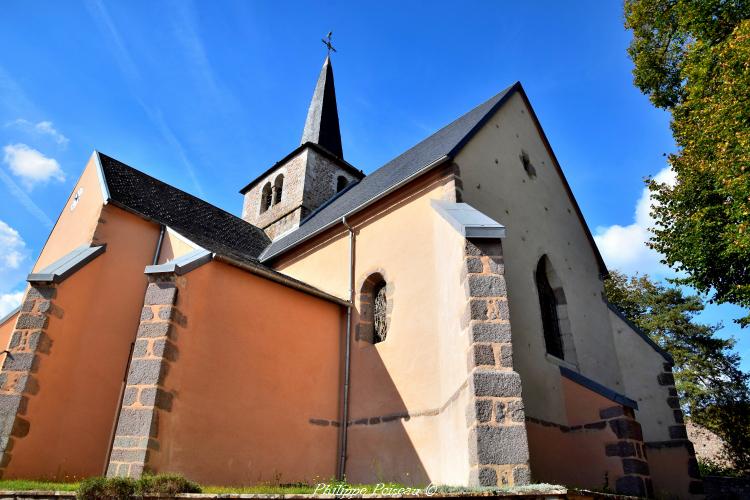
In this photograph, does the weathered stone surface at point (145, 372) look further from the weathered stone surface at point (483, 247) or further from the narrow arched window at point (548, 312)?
the narrow arched window at point (548, 312)

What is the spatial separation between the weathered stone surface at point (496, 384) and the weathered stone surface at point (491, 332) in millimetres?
415

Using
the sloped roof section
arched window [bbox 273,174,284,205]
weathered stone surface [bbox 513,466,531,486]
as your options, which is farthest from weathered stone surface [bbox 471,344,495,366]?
arched window [bbox 273,174,284,205]

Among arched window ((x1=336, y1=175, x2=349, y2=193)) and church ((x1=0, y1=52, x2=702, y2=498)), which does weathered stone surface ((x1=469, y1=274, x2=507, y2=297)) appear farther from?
arched window ((x1=336, y1=175, x2=349, y2=193))

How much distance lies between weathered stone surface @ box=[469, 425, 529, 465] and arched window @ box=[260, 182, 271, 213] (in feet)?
48.0

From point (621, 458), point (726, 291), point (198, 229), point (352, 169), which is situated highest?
point (352, 169)

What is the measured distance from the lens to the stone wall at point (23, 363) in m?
6.81

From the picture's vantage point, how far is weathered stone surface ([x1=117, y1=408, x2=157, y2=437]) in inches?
240

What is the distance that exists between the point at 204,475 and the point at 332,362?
10.1ft

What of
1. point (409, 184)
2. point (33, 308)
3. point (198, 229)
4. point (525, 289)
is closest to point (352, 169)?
point (198, 229)

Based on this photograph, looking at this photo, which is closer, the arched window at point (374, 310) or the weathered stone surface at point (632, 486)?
the weathered stone surface at point (632, 486)

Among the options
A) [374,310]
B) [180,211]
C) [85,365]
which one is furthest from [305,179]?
[85,365]

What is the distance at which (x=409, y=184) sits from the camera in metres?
9.38

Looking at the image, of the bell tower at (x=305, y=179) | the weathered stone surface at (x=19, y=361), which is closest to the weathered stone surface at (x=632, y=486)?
the weathered stone surface at (x=19, y=361)

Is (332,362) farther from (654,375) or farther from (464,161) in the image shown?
(654,375)
